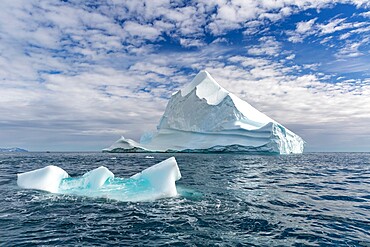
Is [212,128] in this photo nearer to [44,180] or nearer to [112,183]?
[112,183]

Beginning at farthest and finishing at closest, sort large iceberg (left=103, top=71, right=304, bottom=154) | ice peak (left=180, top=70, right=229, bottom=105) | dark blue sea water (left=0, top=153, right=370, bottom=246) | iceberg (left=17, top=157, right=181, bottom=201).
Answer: ice peak (left=180, top=70, right=229, bottom=105) → large iceberg (left=103, top=71, right=304, bottom=154) → iceberg (left=17, top=157, right=181, bottom=201) → dark blue sea water (left=0, top=153, right=370, bottom=246)

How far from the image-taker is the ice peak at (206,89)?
51.8 m

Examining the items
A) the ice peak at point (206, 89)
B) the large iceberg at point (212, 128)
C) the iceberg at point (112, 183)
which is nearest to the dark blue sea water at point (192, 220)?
the iceberg at point (112, 183)

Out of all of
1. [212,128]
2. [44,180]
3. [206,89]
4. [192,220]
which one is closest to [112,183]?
A: [44,180]

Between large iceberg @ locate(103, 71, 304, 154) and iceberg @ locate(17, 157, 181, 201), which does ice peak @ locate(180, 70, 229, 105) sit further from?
iceberg @ locate(17, 157, 181, 201)

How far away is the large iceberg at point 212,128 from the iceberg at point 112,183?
35.3m

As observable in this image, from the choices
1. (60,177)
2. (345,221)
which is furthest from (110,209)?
(345,221)

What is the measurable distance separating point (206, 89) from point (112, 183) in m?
44.6

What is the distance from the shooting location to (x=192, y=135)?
5416 centimetres

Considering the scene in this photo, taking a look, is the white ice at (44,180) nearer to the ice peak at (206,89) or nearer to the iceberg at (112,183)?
the iceberg at (112,183)

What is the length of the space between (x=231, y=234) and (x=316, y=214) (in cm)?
331

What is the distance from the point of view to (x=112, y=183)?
40.5 ft

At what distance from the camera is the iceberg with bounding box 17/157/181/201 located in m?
10.4

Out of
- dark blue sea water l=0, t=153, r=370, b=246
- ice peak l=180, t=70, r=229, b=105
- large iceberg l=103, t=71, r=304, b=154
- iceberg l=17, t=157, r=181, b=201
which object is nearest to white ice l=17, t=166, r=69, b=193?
iceberg l=17, t=157, r=181, b=201
